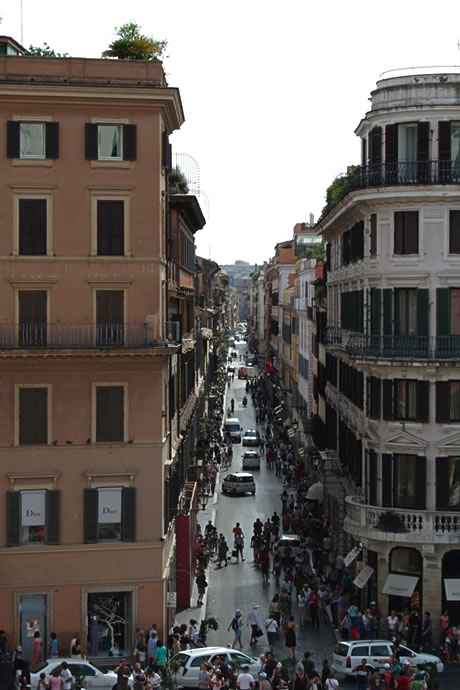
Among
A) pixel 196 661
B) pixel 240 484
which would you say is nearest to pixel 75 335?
pixel 196 661

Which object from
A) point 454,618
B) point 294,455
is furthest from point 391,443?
point 294,455

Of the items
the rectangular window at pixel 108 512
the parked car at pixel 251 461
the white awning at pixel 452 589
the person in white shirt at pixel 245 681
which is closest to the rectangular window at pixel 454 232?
the white awning at pixel 452 589

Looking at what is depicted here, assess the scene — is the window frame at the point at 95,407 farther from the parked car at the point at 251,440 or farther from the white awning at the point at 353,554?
the parked car at the point at 251,440

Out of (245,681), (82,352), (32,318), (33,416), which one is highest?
(32,318)

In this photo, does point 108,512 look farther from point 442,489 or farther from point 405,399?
point 442,489

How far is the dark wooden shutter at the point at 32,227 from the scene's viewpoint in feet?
116

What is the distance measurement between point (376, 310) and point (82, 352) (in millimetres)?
10567

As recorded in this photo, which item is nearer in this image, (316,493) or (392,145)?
(392,145)

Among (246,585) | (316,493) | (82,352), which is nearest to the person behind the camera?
(82,352)

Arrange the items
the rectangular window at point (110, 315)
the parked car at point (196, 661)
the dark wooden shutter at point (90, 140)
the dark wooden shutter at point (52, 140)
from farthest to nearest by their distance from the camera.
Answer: the rectangular window at point (110, 315)
the dark wooden shutter at point (90, 140)
the dark wooden shutter at point (52, 140)
the parked car at point (196, 661)

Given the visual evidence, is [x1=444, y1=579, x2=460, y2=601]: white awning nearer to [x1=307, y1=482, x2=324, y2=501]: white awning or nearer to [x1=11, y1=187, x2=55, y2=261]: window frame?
[x1=11, y1=187, x2=55, y2=261]: window frame

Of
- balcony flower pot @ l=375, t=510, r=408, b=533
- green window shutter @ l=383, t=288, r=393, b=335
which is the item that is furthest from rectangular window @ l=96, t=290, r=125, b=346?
balcony flower pot @ l=375, t=510, r=408, b=533

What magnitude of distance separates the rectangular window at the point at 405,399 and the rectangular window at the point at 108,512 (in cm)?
1012

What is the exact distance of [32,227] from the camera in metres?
35.3
